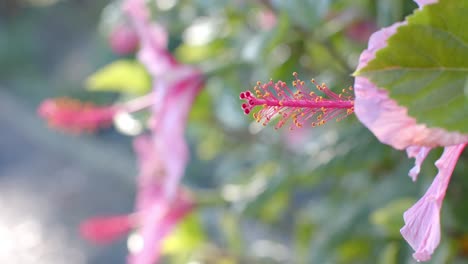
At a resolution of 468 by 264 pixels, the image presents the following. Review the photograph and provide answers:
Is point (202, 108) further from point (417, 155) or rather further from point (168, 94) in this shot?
point (417, 155)

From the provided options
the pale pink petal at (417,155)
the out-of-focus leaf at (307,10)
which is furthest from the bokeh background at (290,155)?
the pale pink petal at (417,155)

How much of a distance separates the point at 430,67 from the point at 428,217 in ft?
0.23

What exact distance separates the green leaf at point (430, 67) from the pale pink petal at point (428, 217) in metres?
0.02

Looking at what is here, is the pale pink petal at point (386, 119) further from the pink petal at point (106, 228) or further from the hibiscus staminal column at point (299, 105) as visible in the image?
the pink petal at point (106, 228)

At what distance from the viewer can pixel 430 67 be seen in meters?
0.32

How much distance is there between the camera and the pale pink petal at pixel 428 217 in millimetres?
306

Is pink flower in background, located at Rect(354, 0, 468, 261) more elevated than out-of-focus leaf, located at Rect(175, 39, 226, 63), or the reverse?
out-of-focus leaf, located at Rect(175, 39, 226, 63)

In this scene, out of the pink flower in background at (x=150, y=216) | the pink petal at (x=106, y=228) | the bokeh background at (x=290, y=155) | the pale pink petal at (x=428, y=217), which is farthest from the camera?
the pink petal at (x=106, y=228)

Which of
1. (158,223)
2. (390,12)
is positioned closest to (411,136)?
(390,12)

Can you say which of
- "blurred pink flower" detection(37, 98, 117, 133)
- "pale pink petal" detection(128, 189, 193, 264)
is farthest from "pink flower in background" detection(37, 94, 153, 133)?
"pale pink petal" detection(128, 189, 193, 264)

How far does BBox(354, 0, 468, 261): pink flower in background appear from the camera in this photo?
31cm

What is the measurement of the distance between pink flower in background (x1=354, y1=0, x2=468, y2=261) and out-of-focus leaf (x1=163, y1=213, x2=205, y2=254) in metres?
0.60

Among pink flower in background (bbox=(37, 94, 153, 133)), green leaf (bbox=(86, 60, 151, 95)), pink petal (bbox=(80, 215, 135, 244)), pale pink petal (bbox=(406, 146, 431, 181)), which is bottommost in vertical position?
pale pink petal (bbox=(406, 146, 431, 181))

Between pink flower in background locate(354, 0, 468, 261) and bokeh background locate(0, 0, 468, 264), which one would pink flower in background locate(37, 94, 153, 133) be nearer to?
bokeh background locate(0, 0, 468, 264)
